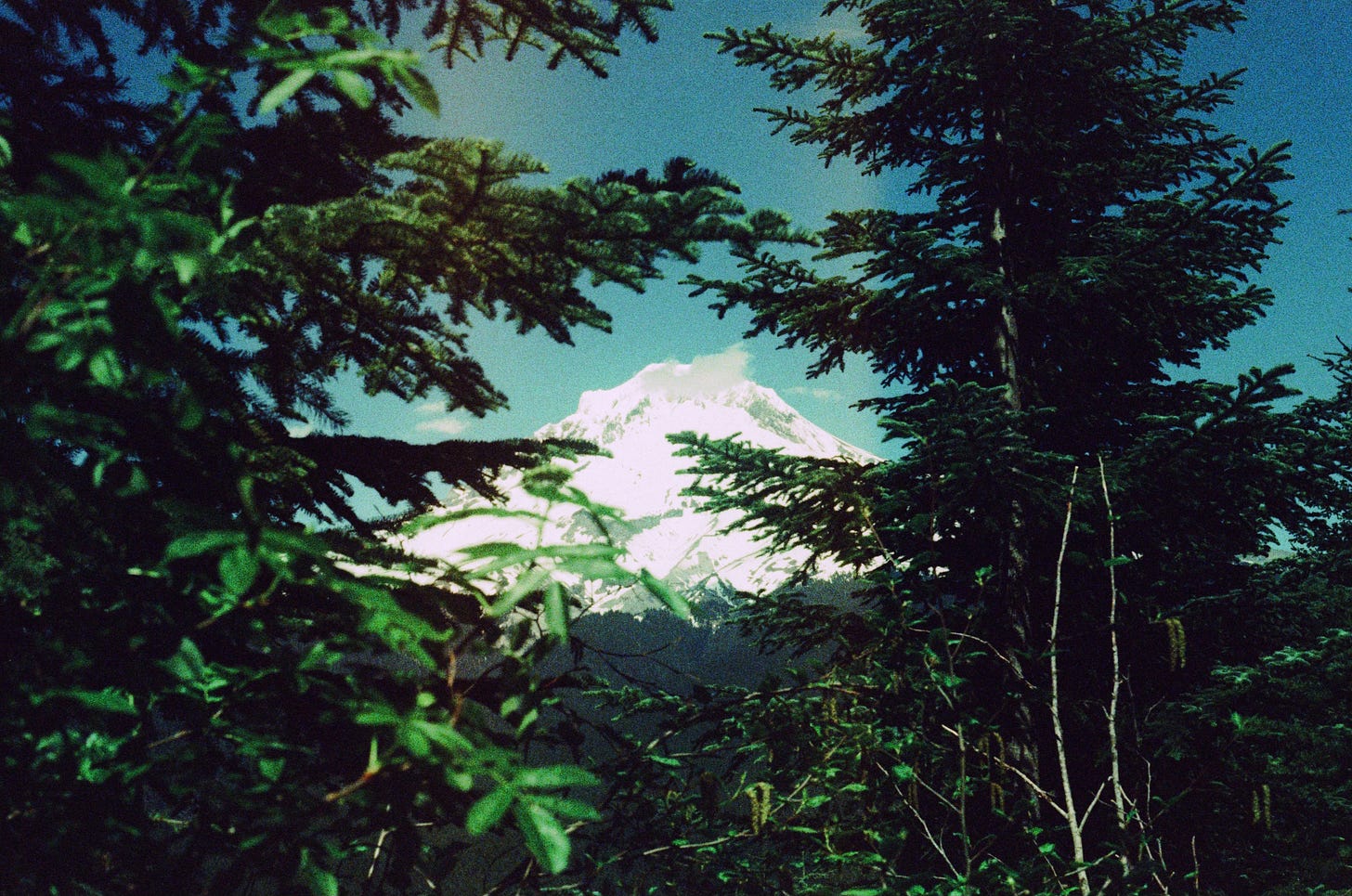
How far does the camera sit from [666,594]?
4.17 ft

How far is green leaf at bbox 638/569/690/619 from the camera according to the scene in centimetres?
125

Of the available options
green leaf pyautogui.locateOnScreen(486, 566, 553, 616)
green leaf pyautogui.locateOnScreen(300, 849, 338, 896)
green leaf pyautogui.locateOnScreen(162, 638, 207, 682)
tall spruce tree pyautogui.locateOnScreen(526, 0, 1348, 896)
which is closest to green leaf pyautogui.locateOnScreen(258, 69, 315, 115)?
green leaf pyautogui.locateOnScreen(486, 566, 553, 616)

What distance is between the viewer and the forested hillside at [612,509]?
110cm

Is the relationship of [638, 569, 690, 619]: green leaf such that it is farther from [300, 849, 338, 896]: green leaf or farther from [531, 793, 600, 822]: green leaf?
[300, 849, 338, 896]: green leaf

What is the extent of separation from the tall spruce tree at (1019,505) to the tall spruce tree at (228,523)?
3.15ft

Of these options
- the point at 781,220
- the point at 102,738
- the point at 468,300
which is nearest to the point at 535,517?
the point at 102,738

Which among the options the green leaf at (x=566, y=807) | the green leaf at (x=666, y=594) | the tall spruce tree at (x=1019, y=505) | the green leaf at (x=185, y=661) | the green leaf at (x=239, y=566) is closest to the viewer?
the green leaf at (x=239, y=566)

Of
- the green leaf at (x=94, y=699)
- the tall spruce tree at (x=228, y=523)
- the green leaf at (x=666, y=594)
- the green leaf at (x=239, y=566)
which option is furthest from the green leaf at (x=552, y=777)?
the green leaf at (x=94, y=699)

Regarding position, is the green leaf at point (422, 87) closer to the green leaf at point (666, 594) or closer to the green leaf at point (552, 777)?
the green leaf at point (666, 594)

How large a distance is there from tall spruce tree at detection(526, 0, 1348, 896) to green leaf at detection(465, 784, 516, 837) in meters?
1.16

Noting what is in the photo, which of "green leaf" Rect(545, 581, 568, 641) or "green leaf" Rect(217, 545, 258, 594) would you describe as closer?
"green leaf" Rect(217, 545, 258, 594)

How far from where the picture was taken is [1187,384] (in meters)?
5.52

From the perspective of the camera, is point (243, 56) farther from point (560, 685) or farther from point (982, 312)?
point (982, 312)

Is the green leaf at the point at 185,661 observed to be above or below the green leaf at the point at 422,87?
below
